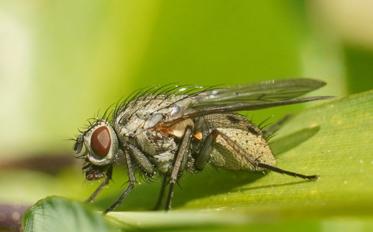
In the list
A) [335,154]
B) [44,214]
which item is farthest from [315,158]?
[44,214]

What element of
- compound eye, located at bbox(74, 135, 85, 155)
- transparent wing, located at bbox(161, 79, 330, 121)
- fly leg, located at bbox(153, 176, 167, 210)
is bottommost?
fly leg, located at bbox(153, 176, 167, 210)

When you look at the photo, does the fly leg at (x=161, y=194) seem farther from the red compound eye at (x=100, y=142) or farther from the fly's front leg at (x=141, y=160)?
the red compound eye at (x=100, y=142)

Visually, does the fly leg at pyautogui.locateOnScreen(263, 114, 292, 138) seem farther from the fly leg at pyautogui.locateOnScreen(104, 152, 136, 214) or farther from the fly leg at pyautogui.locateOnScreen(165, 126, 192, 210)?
the fly leg at pyautogui.locateOnScreen(104, 152, 136, 214)

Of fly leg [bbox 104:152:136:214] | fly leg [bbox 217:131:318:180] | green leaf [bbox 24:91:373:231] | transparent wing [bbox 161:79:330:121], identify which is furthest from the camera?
transparent wing [bbox 161:79:330:121]

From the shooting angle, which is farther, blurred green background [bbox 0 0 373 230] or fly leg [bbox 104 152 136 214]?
blurred green background [bbox 0 0 373 230]

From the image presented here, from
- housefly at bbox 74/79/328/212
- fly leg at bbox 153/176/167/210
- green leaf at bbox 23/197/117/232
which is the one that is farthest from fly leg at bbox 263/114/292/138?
green leaf at bbox 23/197/117/232

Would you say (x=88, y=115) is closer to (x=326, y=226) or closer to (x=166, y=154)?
(x=166, y=154)

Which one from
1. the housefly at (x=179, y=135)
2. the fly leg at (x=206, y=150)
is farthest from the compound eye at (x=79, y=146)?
the fly leg at (x=206, y=150)

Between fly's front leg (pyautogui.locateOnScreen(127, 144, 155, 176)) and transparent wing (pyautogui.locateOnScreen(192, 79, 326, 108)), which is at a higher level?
transparent wing (pyautogui.locateOnScreen(192, 79, 326, 108))
